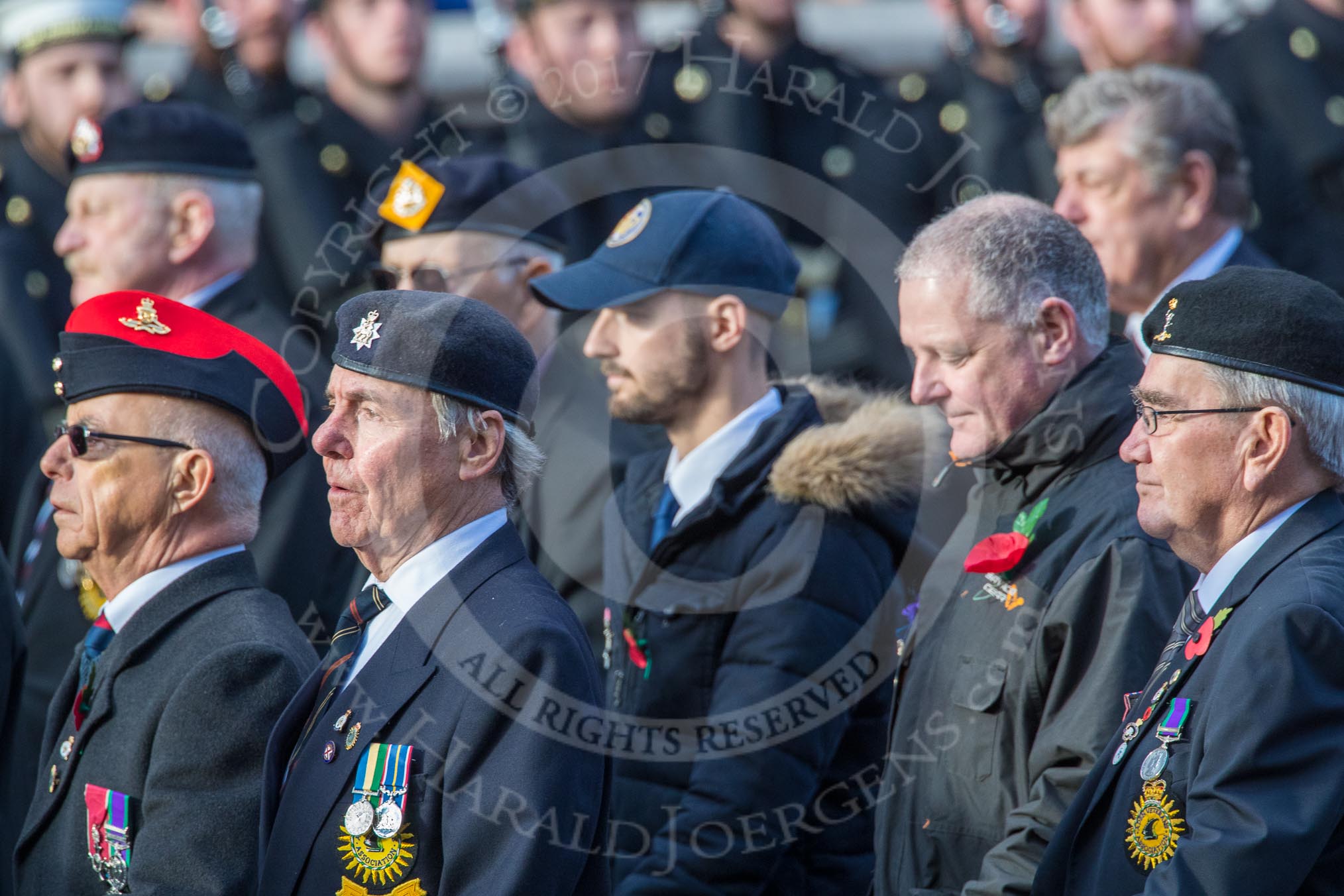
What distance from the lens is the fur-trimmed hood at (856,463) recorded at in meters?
3.72

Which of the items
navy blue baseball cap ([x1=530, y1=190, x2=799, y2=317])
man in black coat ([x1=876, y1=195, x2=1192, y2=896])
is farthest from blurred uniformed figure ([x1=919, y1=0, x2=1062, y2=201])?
man in black coat ([x1=876, y1=195, x2=1192, y2=896])

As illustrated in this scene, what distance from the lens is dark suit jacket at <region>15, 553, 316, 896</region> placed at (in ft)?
9.72

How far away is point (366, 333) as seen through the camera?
3.01m

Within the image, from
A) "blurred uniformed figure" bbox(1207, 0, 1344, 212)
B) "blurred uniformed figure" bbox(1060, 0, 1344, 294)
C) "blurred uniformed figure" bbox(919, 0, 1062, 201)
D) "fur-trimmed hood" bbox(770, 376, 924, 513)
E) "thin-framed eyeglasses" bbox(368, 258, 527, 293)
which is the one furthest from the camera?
"blurred uniformed figure" bbox(919, 0, 1062, 201)

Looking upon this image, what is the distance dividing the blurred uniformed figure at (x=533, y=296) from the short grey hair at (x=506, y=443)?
4.30 ft

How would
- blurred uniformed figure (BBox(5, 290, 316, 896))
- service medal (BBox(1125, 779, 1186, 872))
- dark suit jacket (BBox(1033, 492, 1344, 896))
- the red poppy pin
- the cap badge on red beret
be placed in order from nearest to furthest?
1. dark suit jacket (BBox(1033, 492, 1344, 896))
2. service medal (BBox(1125, 779, 1186, 872))
3. blurred uniformed figure (BBox(5, 290, 316, 896))
4. the red poppy pin
5. the cap badge on red beret

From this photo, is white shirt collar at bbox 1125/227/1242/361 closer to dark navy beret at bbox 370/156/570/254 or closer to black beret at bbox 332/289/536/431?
dark navy beret at bbox 370/156/570/254

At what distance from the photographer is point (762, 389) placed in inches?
166

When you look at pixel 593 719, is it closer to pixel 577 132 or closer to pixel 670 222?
pixel 670 222

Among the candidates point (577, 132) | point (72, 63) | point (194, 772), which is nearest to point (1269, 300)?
point (194, 772)

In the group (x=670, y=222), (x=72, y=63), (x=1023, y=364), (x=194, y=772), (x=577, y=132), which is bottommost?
(x=194, y=772)

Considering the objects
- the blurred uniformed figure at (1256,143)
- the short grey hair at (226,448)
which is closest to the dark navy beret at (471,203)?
the short grey hair at (226,448)

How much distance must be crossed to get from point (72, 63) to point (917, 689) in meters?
5.59

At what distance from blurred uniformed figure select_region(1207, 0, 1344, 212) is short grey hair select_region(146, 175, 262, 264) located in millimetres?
4360
